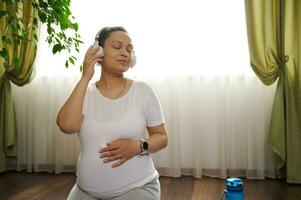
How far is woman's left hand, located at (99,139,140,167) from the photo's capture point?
43.7 inches

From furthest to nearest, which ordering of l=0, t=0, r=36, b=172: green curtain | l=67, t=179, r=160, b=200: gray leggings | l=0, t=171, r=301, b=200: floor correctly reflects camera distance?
l=0, t=0, r=36, b=172: green curtain
l=0, t=171, r=301, b=200: floor
l=67, t=179, r=160, b=200: gray leggings

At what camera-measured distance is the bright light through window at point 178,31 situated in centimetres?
271

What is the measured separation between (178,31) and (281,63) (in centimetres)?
84

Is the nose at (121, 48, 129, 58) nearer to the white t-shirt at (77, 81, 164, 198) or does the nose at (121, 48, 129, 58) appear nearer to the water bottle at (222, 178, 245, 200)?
the white t-shirt at (77, 81, 164, 198)

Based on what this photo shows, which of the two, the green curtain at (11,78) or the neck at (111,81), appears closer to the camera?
the neck at (111,81)

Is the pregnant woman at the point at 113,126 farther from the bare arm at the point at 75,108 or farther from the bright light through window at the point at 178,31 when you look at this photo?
the bright light through window at the point at 178,31

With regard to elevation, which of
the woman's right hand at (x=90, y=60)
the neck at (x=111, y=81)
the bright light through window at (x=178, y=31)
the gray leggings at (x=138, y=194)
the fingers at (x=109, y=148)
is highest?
the bright light through window at (x=178, y=31)

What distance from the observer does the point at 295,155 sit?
252 cm

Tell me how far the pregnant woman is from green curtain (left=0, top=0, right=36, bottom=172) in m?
1.85

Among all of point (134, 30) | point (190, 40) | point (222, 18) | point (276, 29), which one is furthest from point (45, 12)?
point (276, 29)

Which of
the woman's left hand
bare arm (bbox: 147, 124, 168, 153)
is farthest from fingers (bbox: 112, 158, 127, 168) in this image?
bare arm (bbox: 147, 124, 168, 153)

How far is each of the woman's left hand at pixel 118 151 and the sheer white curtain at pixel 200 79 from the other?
5.58 feet

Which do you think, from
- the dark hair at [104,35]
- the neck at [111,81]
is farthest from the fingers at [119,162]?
the dark hair at [104,35]

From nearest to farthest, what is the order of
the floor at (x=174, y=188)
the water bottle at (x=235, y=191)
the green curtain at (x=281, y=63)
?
the water bottle at (x=235, y=191)
the floor at (x=174, y=188)
the green curtain at (x=281, y=63)
